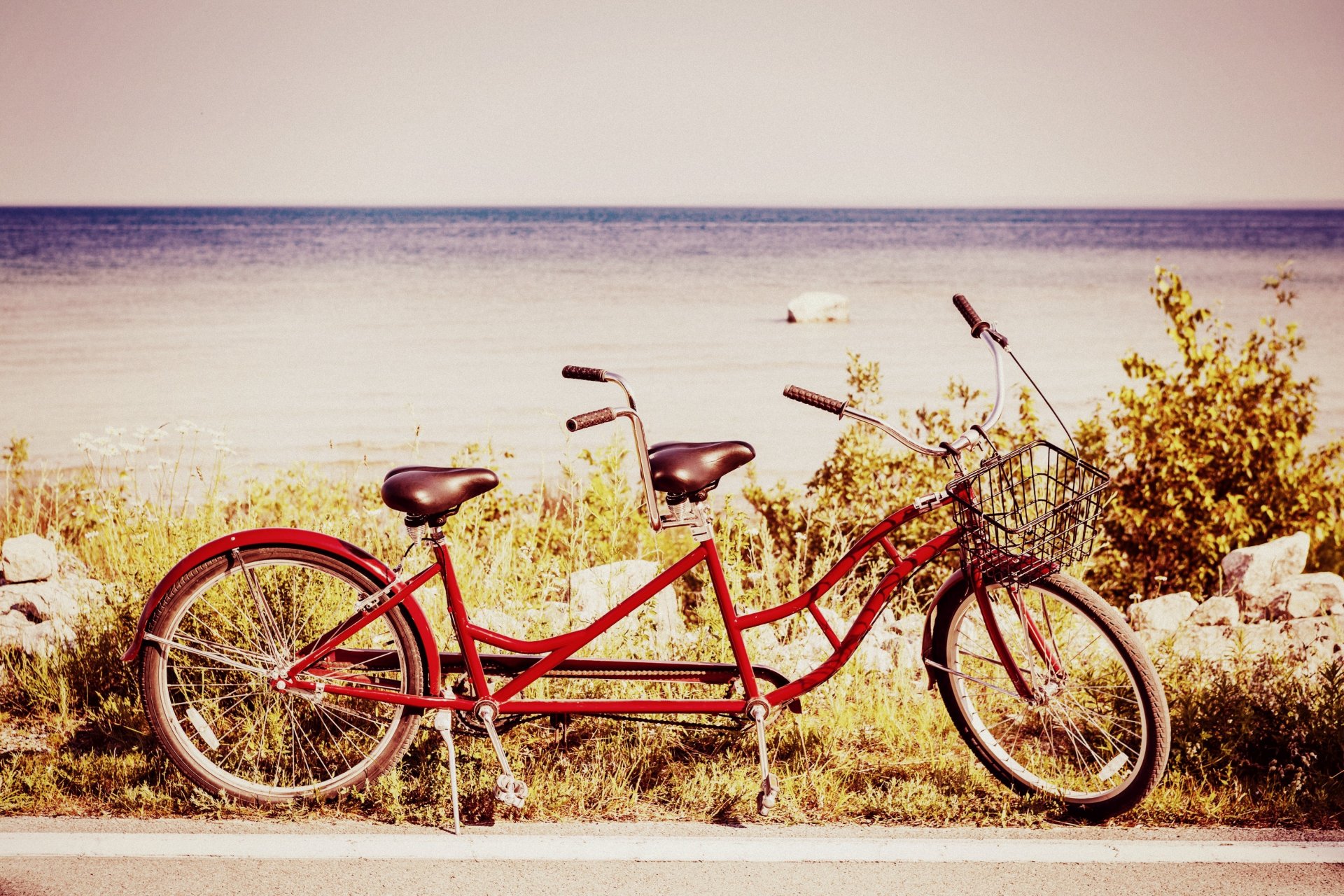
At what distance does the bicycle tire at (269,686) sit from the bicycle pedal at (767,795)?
1.23 m

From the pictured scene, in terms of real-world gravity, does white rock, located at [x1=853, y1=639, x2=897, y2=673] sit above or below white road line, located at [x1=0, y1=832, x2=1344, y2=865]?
above

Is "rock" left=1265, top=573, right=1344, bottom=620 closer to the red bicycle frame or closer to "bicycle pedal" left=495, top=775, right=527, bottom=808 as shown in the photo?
the red bicycle frame

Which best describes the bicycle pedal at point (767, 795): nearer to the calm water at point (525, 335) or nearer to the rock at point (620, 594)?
the rock at point (620, 594)

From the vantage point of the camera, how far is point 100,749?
4102 millimetres

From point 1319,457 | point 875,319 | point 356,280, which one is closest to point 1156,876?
point 1319,457

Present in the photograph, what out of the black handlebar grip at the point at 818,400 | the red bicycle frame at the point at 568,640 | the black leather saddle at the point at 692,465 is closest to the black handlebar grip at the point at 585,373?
the black leather saddle at the point at 692,465

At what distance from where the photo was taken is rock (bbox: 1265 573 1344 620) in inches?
224

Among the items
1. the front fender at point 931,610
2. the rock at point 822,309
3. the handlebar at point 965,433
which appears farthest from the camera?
the rock at point 822,309

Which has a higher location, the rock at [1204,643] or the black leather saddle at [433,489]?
the black leather saddle at [433,489]

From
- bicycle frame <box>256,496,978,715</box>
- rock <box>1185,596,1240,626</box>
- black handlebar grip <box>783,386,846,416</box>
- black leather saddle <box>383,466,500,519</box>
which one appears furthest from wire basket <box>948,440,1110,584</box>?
rock <box>1185,596,1240,626</box>

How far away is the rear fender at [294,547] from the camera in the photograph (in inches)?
143

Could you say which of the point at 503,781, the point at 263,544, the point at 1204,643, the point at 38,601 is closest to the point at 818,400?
the point at 503,781

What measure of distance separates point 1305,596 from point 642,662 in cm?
393

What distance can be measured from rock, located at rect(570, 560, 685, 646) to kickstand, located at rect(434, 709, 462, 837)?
3.87 feet
